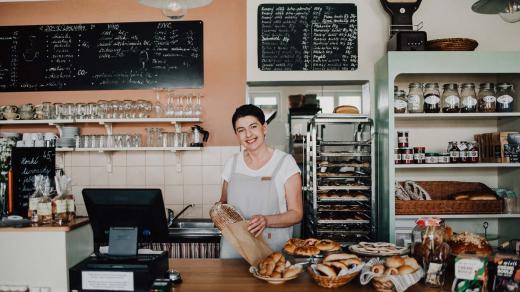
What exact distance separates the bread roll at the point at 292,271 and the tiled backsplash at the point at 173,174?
7.62 feet

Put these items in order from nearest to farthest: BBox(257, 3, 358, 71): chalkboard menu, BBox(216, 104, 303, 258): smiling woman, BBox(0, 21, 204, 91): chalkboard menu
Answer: BBox(216, 104, 303, 258): smiling woman, BBox(257, 3, 358, 71): chalkboard menu, BBox(0, 21, 204, 91): chalkboard menu

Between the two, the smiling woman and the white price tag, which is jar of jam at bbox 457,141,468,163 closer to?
the smiling woman

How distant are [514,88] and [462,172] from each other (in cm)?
82

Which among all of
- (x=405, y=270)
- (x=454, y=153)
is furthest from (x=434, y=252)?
(x=454, y=153)

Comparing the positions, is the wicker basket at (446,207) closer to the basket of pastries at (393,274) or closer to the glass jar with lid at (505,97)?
the glass jar with lid at (505,97)

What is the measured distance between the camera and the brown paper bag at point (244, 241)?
2.18 metres

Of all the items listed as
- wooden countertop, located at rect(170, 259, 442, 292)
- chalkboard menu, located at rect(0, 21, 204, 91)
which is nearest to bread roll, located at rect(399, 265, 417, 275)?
wooden countertop, located at rect(170, 259, 442, 292)

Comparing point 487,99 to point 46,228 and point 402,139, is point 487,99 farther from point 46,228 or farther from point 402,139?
point 46,228

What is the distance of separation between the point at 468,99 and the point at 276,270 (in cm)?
249

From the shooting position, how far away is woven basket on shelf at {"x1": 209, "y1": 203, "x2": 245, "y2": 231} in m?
2.20

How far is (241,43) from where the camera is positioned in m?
4.27

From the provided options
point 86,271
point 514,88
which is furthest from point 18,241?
point 514,88

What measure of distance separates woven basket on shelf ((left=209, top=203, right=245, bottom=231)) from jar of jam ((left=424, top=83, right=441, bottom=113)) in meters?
2.11

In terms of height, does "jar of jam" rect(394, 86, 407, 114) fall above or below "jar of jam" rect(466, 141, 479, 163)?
above
